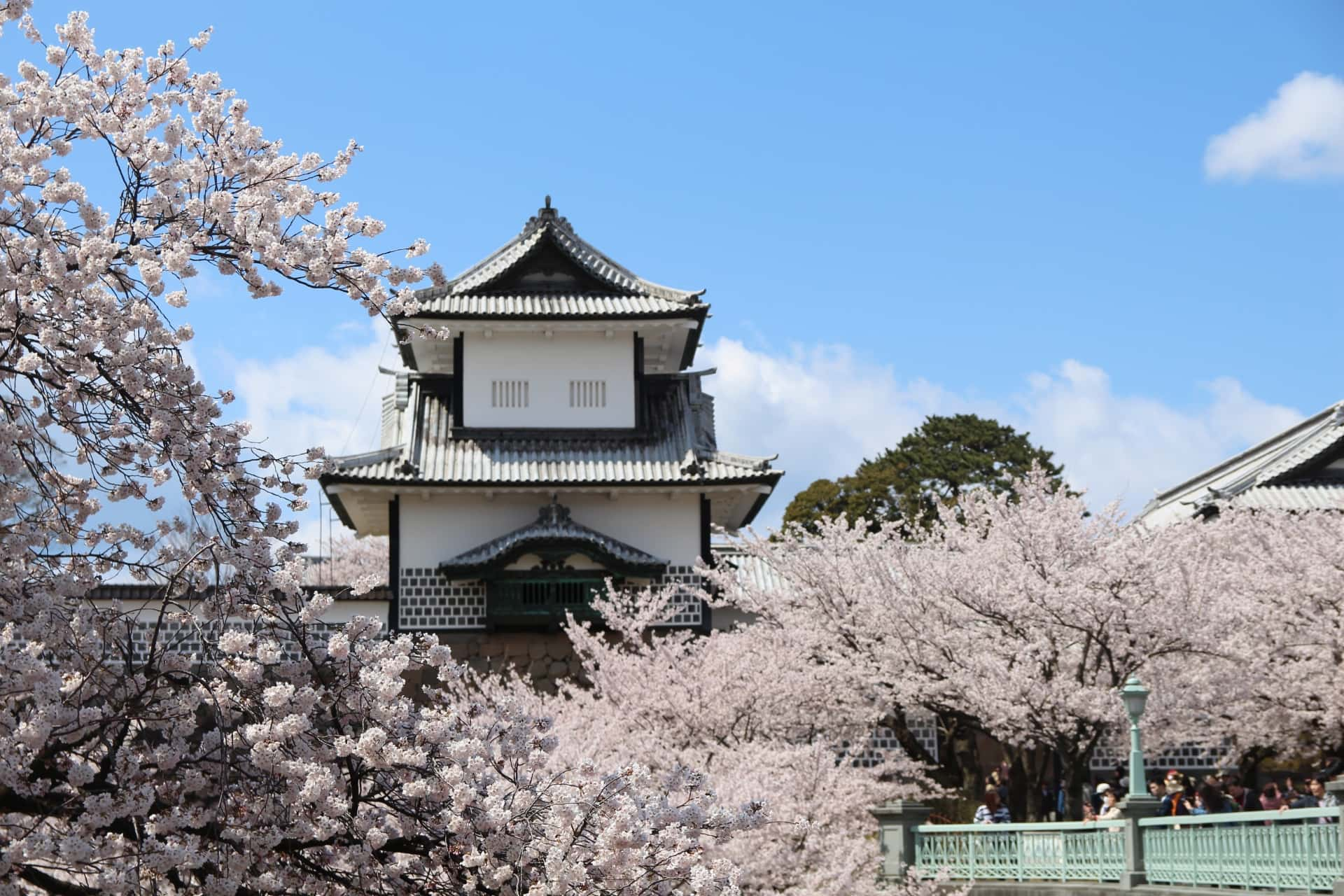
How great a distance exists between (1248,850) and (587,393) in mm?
15335

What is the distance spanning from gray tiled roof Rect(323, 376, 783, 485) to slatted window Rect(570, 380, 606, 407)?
593 mm

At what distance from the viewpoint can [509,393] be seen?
2650cm

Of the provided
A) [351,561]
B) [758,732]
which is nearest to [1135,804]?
[758,732]

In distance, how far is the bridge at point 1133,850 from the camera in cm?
1251

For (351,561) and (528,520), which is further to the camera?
(351,561)

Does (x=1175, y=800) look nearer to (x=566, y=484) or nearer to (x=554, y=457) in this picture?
(x=566, y=484)

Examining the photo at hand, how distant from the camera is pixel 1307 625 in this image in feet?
70.6

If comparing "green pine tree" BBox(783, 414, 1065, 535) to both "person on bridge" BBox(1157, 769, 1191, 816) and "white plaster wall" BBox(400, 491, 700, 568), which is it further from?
"person on bridge" BBox(1157, 769, 1191, 816)

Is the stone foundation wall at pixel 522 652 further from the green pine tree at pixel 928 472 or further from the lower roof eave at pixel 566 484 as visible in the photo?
the green pine tree at pixel 928 472

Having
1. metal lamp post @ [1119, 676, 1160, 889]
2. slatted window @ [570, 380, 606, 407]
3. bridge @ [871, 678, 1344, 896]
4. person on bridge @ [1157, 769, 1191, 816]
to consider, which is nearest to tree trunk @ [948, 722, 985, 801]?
bridge @ [871, 678, 1344, 896]

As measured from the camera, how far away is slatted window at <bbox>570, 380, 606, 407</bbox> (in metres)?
26.5

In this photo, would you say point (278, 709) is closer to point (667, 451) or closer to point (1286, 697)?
point (1286, 697)

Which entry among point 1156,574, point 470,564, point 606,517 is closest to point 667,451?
point 606,517

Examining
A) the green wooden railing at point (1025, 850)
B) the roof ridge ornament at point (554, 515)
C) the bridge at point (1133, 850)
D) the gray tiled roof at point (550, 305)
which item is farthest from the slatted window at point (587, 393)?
the green wooden railing at point (1025, 850)
